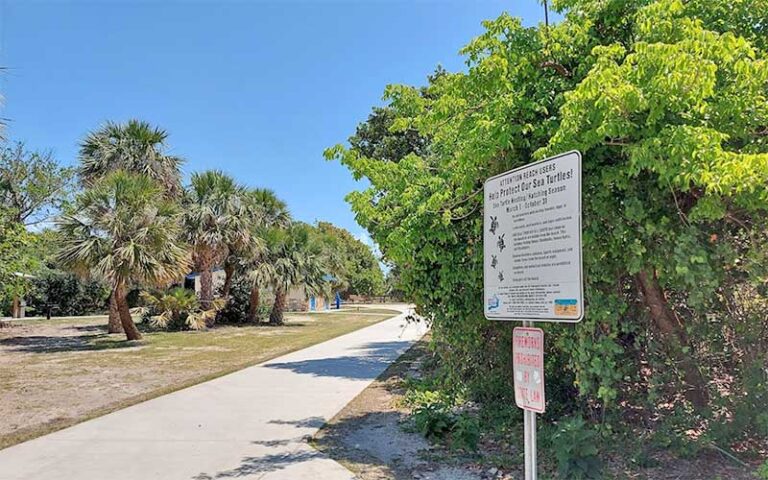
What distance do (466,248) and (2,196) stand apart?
24.0 m

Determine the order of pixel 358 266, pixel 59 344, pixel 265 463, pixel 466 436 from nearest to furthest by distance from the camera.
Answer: pixel 265 463 < pixel 466 436 < pixel 59 344 < pixel 358 266

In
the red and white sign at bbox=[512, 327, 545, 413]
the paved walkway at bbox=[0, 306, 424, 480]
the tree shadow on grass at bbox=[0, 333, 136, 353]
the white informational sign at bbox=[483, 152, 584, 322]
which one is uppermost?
the white informational sign at bbox=[483, 152, 584, 322]

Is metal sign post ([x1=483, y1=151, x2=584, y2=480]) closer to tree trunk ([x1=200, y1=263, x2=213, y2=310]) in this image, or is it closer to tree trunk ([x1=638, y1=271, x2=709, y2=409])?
tree trunk ([x1=638, y1=271, x2=709, y2=409])

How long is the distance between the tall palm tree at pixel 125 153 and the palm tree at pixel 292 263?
18.7 feet

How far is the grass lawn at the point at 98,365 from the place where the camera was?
728cm

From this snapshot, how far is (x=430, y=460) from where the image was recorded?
5117mm

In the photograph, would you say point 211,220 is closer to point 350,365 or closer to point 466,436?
point 350,365

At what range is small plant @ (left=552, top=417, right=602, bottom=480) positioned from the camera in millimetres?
4172

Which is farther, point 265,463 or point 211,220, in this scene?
point 211,220

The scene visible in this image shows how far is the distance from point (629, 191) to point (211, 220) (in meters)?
20.9

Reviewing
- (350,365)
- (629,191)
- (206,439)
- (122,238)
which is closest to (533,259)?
(629,191)

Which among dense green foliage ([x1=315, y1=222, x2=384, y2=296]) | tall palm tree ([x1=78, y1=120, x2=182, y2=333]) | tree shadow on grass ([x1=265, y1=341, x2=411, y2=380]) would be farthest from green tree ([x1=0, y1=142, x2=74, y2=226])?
dense green foliage ([x1=315, y1=222, x2=384, y2=296])

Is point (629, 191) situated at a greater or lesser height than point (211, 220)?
lesser

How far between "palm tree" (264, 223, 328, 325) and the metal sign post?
70.6ft
